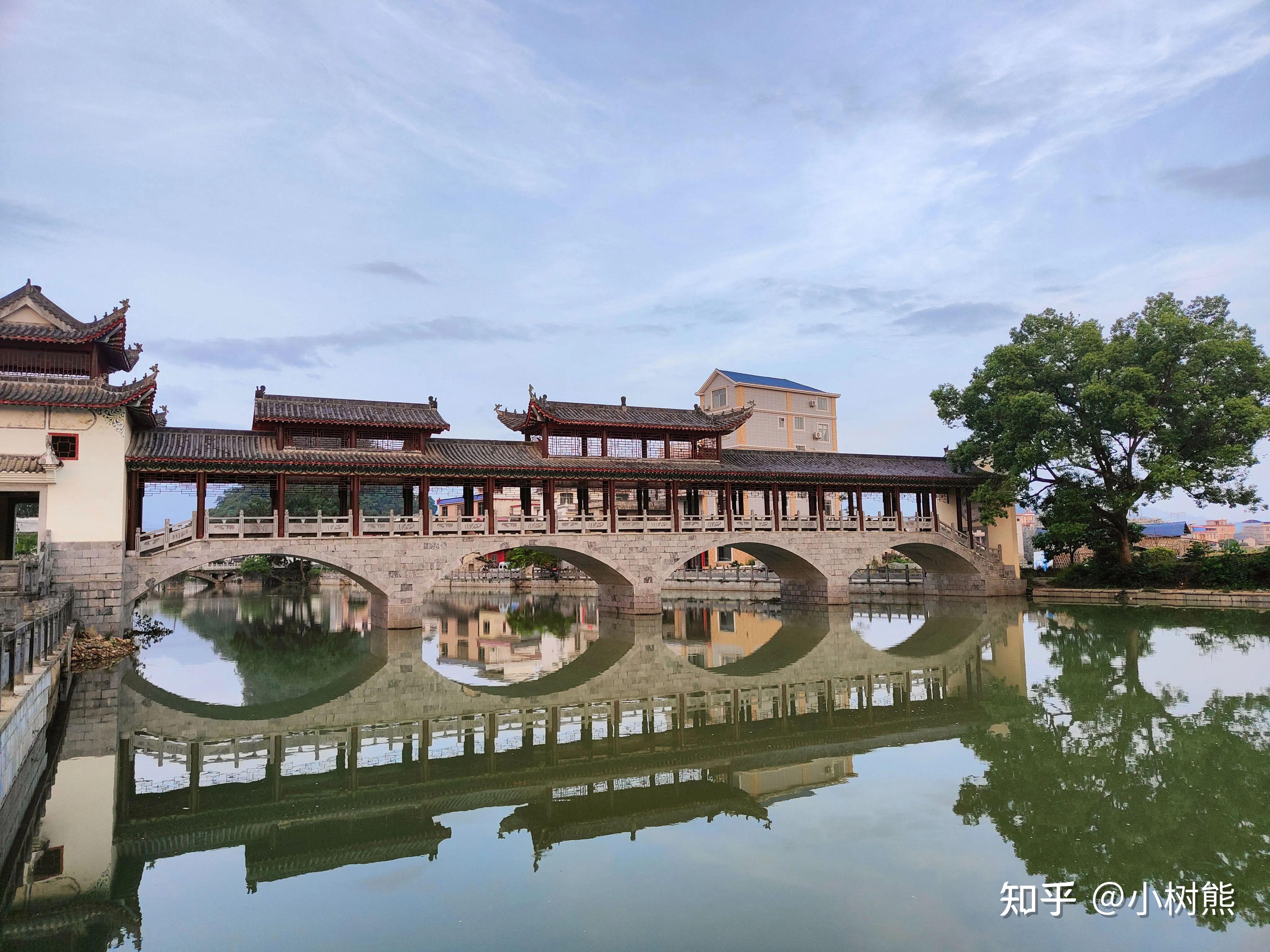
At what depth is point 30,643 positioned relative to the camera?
42.2 feet

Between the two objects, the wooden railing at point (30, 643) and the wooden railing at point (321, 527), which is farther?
the wooden railing at point (321, 527)

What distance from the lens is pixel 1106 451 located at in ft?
107

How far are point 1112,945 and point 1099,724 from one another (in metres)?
7.70

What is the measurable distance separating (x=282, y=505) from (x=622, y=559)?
37.4 ft

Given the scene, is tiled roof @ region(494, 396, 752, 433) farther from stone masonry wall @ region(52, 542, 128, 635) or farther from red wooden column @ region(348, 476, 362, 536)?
stone masonry wall @ region(52, 542, 128, 635)

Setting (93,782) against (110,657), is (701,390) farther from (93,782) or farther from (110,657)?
(93,782)

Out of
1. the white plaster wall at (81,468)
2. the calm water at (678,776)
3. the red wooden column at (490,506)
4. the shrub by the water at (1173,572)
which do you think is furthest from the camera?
the shrub by the water at (1173,572)

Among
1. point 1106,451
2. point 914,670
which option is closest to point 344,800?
point 914,670

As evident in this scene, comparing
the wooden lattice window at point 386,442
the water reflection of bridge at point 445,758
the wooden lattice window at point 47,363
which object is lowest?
the water reflection of bridge at point 445,758

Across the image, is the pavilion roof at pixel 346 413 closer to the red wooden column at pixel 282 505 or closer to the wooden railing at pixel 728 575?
the red wooden column at pixel 282 505

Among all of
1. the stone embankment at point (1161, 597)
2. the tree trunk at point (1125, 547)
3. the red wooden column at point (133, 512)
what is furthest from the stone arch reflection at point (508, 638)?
the tree trunk at point (1125, 547)

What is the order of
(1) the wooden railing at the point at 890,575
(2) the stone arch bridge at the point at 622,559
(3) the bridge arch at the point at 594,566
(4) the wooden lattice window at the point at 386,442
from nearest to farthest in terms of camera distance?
(2) the stone arch bridge at the point at 622,559
(4) the wooden lattice window at the point at 386,442
(3) the bridge arch at the point at 594,566
(1) the wooden railing at the point at 890,575

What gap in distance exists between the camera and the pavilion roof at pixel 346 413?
→ 25.0m

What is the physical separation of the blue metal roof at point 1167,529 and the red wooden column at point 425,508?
40745 millimetres
